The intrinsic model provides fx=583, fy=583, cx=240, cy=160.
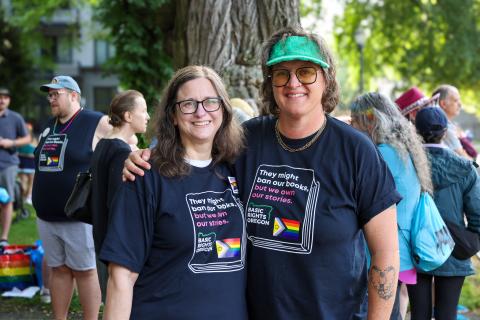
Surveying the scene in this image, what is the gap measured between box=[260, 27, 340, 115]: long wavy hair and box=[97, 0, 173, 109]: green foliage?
281 inches

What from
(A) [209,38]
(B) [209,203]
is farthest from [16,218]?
(B) [209,203]

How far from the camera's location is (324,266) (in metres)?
2.28

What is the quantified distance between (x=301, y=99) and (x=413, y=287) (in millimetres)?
2428

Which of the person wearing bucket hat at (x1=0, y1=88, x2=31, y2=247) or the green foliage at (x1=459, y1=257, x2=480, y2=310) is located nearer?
the green foliage at (x1=459, y1=257, x2=480, y2=310)

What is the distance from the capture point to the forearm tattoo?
2365 mm

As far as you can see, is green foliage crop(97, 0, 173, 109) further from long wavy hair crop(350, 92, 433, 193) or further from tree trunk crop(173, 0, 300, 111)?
long wavy hair crop(350, 92, 433, 193)

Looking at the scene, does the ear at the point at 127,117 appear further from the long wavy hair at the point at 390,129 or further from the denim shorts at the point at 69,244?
the long wavy hair at the point at 390,129

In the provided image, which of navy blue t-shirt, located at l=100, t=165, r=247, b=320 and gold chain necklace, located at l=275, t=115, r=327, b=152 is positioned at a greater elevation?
gold chain necklace, located at l=275, t=115, r=327, b=152

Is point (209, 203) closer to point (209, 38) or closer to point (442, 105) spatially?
point (209, 38)

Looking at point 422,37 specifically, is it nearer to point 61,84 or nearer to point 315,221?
point 61,84

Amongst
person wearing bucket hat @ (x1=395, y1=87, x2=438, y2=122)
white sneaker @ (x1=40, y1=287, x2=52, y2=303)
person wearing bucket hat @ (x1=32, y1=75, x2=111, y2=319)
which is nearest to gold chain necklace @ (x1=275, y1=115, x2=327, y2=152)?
person wearing bucket hat @ (x1=32, y1=75, x2=111, y2=319)

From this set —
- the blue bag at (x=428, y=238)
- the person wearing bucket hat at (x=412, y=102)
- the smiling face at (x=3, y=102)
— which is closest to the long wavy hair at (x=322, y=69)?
the blue bag at (x=428, y=238)

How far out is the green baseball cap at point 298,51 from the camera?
7.54 ft

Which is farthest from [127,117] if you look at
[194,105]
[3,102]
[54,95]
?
[3,102]
